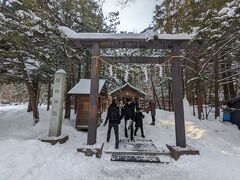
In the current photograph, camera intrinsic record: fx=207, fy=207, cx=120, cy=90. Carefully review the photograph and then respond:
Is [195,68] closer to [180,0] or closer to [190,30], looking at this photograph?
[190,30]

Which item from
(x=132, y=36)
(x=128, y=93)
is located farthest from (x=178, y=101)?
(x=128, y=93)

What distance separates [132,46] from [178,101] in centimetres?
329

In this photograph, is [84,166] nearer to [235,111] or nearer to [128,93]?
[235,111]

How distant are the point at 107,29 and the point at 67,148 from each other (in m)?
15.0

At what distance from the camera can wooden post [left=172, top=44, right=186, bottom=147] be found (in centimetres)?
897

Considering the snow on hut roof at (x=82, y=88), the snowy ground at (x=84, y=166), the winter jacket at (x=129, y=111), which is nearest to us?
the snowy ground at (x=84, y=166)

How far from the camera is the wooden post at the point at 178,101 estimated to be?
8.97 m

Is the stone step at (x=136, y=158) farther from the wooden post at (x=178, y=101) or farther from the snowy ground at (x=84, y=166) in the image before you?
the wooden post at (x=178, y=101)

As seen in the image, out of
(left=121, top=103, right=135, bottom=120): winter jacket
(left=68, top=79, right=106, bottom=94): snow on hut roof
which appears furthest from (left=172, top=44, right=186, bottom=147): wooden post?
(left=68, top=79, right=106, bottom=94): snow on hut roof

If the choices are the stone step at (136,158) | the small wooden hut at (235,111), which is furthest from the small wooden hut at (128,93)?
the stone step at (136,158)

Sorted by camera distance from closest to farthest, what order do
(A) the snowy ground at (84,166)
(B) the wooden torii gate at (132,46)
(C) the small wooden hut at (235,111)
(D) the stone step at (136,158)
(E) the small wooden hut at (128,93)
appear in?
1. (A) the snowy ground at (84,166)
2. (D) the stone step at (136,158)
3. (B) the wooden torii gate at (132,46)
4. (C) the small wooden hut at (235,111)
5. (E) the small wooden hut at (128,93)

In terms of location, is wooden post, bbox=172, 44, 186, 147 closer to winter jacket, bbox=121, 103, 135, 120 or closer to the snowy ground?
the snowy ground

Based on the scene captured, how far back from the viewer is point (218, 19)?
29.7 feet

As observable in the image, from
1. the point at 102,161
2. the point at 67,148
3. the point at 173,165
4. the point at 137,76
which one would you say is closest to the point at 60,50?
the point at 137,76
